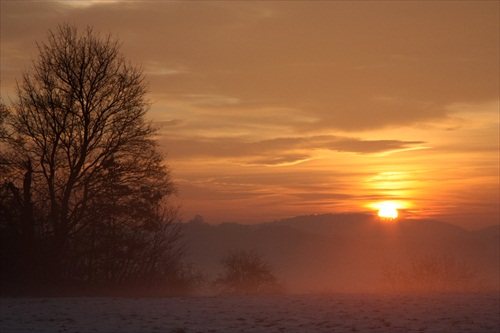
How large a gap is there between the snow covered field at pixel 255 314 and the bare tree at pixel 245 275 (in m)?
30.6

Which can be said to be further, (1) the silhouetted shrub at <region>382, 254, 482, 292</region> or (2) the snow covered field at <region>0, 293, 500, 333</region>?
(1) the silhouetted shrub at <region>382, 254, 482, 292</region>

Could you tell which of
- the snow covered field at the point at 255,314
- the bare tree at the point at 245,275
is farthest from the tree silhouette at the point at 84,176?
the bare tree at the point at 245,275

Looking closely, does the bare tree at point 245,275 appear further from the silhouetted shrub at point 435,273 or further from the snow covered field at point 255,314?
the snow covered field at point 255,314

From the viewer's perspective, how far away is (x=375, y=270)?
16350 cm

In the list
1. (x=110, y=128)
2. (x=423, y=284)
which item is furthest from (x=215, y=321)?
(x=423, y=284)

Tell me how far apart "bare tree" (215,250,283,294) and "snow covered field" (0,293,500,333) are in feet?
100

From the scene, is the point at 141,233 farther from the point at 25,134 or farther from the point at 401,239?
the point at 401,239

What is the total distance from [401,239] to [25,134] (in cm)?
17038

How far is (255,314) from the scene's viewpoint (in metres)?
20.6

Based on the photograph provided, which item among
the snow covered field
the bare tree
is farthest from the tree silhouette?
the bare tree

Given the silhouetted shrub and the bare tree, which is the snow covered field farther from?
the bare tree

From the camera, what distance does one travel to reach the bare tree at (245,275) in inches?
2184

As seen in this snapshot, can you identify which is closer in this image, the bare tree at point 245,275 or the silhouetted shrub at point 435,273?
the silhouetted shrub at point 435,273

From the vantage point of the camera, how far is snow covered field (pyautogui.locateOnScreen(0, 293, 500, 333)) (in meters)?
18.3
